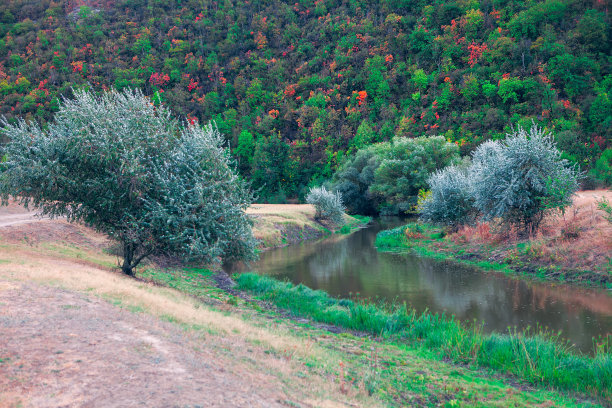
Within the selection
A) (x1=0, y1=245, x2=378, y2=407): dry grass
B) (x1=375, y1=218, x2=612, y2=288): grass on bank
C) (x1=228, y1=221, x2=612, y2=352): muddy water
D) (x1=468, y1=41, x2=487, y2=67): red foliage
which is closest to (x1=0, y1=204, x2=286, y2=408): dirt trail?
(x1=0, y1=245, x2=378, y2=407): dry grass

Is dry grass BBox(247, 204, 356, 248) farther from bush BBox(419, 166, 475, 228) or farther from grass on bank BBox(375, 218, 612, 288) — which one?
bush BBox(419, 166, 475, 228)

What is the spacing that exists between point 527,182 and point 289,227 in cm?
2296

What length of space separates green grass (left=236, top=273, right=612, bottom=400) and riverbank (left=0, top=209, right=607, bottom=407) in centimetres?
38

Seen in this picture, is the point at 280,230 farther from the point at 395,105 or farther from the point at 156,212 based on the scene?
the point at 395,105

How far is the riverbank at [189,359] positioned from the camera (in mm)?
6320

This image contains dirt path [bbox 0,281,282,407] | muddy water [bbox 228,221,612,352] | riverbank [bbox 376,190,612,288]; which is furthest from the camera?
riverbank [bbox 376,190,612,288]

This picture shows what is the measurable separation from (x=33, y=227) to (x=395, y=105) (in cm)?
8528

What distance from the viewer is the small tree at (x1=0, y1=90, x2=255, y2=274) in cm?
1698

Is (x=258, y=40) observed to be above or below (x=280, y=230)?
above

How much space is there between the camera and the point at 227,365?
805 cm

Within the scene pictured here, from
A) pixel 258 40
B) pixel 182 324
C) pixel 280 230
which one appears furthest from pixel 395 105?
pixel 182 324

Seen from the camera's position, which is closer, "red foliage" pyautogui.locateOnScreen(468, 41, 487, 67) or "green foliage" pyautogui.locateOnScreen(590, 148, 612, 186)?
"green foliage" pyautogui.locateOnScreen(590, 148, 612, 186)

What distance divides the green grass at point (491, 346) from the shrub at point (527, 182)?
13450 millimetres

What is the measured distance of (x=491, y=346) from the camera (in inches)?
476
